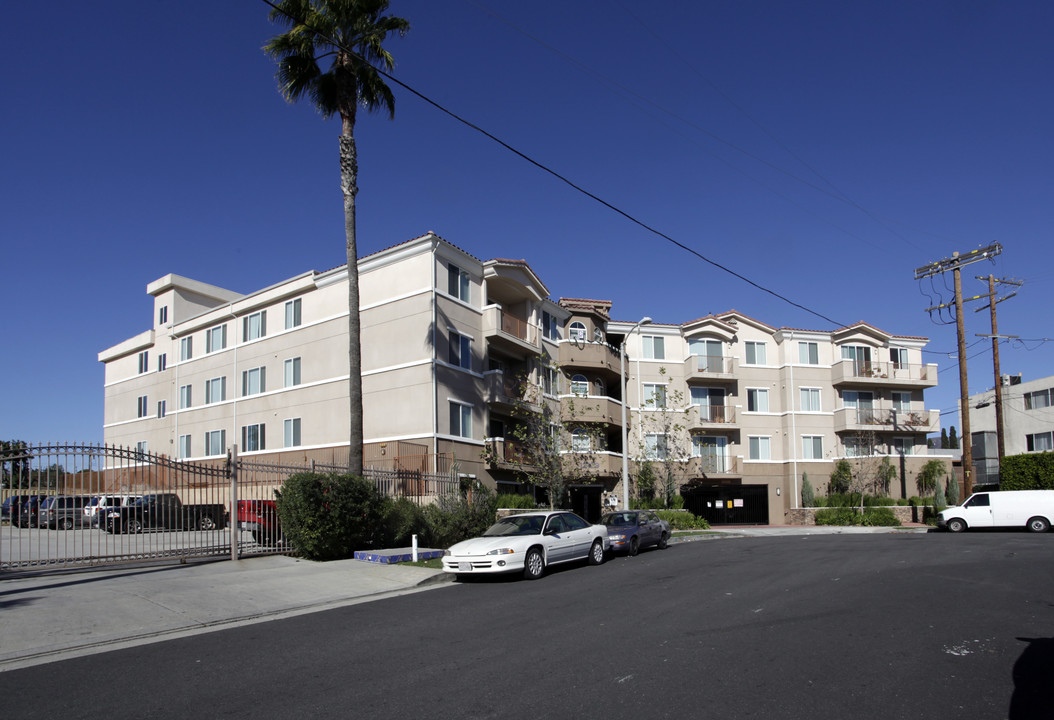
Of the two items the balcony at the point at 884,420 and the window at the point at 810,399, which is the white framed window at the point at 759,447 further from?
the balcony at the point at 884,420

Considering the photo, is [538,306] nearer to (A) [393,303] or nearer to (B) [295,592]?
(A) [393,303]

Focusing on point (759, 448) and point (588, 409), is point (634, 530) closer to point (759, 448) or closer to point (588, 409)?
point (588, 409)

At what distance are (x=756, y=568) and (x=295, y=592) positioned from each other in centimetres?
975

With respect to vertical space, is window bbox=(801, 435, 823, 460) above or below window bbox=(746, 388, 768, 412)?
below

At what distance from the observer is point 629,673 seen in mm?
7797

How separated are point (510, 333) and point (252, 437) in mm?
13432

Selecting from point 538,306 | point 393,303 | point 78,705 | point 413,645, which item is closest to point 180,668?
point 78,705

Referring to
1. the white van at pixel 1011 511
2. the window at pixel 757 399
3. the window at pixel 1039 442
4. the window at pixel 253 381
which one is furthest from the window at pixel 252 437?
the window at pixel 1039 442

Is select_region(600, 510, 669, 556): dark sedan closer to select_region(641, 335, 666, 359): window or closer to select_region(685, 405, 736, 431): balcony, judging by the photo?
select_region(685, 405, 736, 431): balcony

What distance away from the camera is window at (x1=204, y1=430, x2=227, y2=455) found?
39.0 meters

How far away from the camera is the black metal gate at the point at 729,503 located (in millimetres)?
47438

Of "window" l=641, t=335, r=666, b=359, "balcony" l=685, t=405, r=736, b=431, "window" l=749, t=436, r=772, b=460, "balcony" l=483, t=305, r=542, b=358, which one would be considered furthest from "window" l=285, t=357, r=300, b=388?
"window" l=749, t=436, r=772, b=460

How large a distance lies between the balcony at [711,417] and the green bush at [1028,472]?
14100mm

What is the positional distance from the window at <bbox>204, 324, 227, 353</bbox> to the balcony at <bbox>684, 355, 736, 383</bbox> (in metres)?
26.4
